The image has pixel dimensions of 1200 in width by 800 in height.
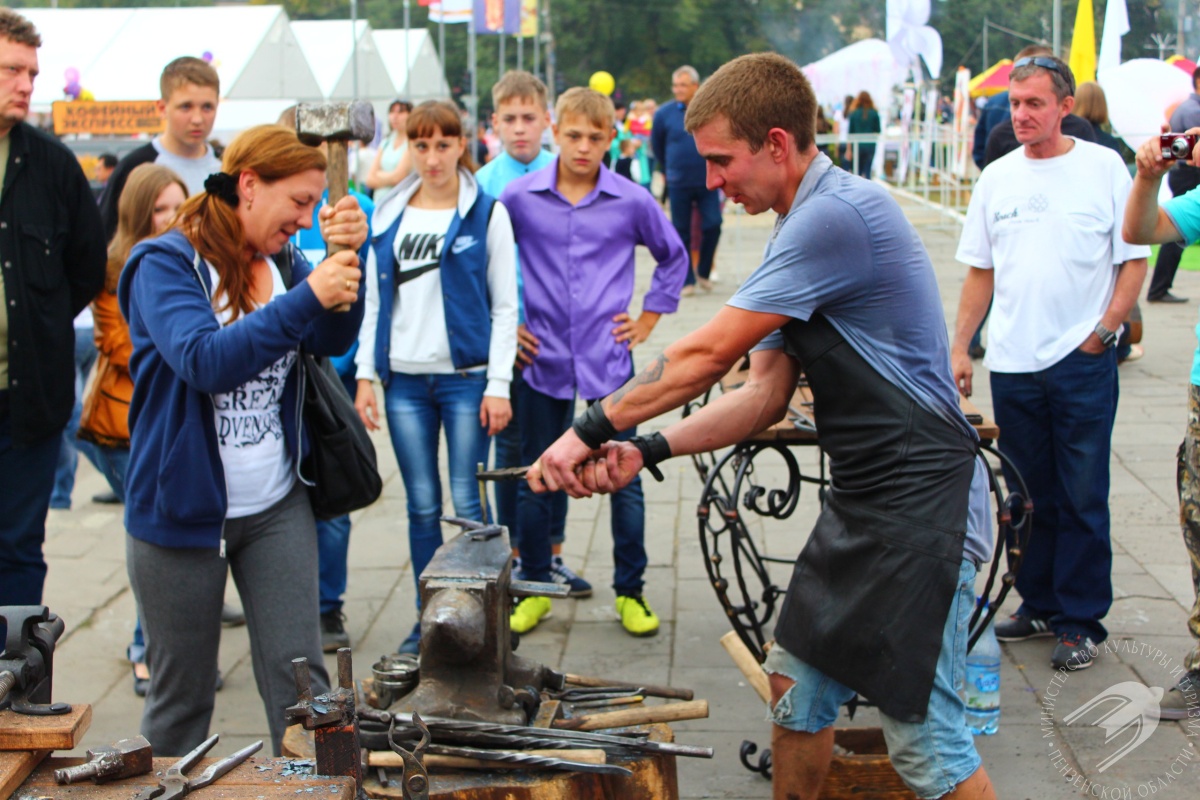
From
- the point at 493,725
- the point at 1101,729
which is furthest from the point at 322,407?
the point at 1101,729

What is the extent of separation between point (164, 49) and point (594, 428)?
20.5 m

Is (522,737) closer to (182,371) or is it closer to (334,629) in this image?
(182,371)

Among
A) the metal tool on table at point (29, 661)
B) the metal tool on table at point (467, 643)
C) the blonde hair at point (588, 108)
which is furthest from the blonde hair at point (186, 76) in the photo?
the metal tool on table at point (29, 661)

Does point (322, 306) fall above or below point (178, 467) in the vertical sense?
above

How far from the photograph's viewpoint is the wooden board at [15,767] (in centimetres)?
165

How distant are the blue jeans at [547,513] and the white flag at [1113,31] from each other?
293cm

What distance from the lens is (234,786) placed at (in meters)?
1.81

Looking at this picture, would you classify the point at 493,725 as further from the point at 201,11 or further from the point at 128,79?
the point at 201,11

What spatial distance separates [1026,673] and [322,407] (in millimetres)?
2536

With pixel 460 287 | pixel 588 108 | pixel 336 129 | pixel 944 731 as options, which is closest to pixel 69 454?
pixel 460 287

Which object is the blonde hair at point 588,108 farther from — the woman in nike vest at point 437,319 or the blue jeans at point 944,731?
the blue jeans at point 944,731

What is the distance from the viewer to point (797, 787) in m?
2.74

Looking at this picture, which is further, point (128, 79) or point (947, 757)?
point (128, 79)

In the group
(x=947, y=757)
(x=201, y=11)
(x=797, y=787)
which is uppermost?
(x=201, y=11)
